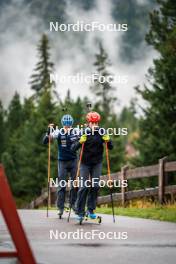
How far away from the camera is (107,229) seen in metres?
9.37

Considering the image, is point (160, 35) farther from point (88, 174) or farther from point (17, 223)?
point (17, 223)

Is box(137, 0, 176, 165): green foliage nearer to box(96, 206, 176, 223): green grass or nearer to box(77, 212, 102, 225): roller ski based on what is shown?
box(96, 206, 176, 223): green grass

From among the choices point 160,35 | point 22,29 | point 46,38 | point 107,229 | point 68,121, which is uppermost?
point 22,29

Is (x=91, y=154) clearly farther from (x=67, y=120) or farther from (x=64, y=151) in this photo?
(x=64, y=151)

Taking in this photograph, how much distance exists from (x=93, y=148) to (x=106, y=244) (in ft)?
10.5

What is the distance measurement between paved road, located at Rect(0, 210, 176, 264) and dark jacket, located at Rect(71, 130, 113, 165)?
1.03 metres

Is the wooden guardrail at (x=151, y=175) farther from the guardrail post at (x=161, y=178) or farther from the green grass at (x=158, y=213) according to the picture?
the green grass at (x=158, y=213)

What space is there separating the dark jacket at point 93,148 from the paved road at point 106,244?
1.03 meters

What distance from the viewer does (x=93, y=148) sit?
10398mm

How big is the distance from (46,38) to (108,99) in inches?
443

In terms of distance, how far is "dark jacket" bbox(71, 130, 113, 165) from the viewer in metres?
10.3

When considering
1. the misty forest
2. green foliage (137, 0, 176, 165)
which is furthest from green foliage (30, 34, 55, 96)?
green foliage (137, 0, 176, 165)

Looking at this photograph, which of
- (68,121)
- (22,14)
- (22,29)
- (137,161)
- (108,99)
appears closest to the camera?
(68,121)

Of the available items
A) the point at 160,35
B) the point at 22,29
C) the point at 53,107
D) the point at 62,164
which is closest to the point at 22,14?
the point at 22,29
